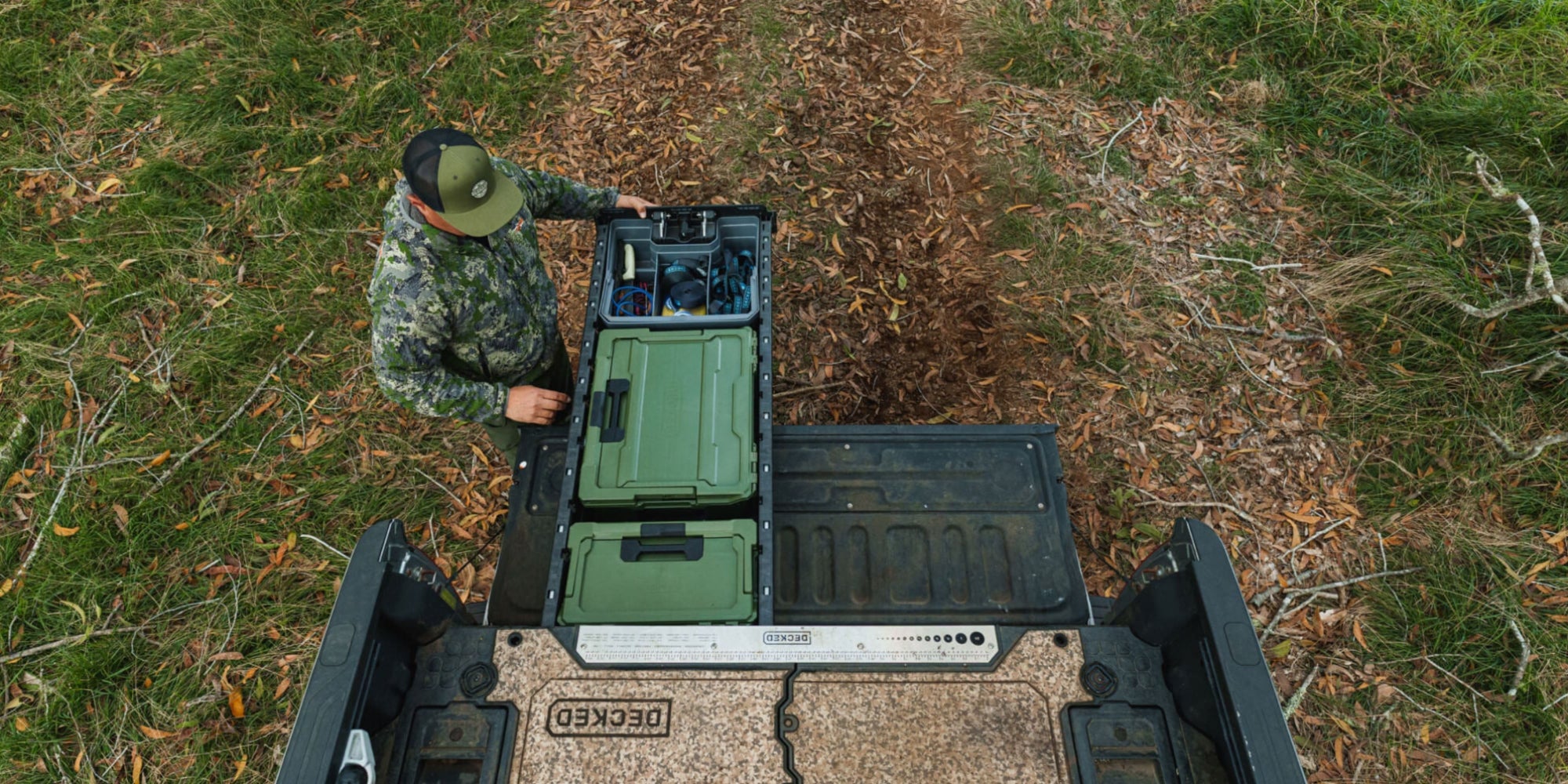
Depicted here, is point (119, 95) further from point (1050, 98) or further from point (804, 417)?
point (1050, 98)

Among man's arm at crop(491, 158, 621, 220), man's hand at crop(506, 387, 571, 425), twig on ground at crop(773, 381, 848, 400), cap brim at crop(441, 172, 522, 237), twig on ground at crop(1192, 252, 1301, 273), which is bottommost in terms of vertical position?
man's hand at crop(506, 387, 571, 425)

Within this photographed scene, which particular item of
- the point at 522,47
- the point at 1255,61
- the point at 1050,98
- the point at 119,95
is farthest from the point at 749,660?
the point at 119,95

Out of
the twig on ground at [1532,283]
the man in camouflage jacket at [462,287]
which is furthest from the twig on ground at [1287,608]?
the man in camouflage jacket at [462,287]

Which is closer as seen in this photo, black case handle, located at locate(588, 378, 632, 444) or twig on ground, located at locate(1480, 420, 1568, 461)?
black case handle, located at locate(588, 378, 632, 444)

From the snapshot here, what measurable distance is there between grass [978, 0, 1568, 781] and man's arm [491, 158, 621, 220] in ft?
17.6

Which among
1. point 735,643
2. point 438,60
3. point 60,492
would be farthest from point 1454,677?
point 438,60

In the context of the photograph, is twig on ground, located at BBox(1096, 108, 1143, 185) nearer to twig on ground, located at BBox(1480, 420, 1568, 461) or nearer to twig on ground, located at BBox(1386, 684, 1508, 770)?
twig on ground, located at BBox(1480, 420, 1568, 461)

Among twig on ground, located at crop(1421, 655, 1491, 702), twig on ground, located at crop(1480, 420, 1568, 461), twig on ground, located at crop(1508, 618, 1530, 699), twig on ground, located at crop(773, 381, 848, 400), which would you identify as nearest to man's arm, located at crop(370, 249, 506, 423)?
twig on ground, located at crop(773, 381, 848, 400)

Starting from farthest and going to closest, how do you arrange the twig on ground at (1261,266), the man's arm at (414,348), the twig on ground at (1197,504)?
the twig on ground at (1261,266)
the twig on ground at (1197,504)
the man's arm at (414,348)

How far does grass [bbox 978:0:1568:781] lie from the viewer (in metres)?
4.59

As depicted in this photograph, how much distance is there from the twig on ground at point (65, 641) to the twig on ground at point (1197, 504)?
24.3 ft

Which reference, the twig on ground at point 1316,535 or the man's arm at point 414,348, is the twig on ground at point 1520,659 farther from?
the man's arm at point 414,348

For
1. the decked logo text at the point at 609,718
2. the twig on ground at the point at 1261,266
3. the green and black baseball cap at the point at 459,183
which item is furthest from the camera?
the twig on ground at the point at 1261,266

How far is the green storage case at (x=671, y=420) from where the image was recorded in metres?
3.56
